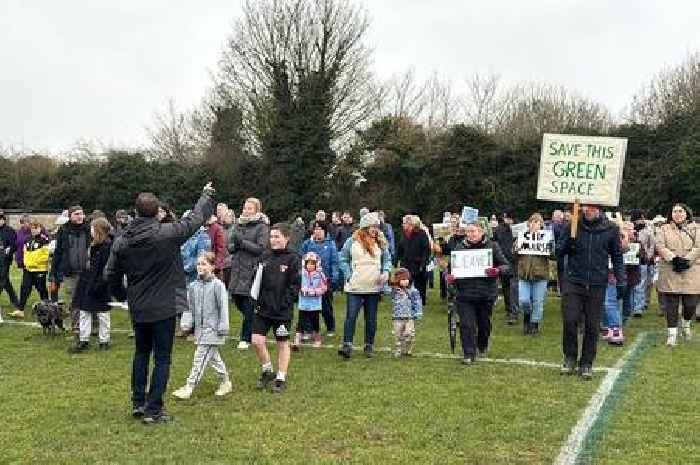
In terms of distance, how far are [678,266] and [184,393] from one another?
7.61 meters

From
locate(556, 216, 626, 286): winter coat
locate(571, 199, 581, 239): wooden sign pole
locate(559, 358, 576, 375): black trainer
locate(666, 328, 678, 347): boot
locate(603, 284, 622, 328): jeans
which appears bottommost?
locate(559, 358, 576, 375): black trainer

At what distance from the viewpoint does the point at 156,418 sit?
707cm

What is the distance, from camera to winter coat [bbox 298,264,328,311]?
436 inches

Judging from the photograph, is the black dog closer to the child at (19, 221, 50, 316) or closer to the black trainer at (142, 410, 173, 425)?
the child at (19, 221, 50, 316)

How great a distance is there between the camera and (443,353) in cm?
1087

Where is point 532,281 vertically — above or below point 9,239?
below

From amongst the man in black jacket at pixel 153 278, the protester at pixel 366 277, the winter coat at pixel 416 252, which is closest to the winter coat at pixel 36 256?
the winter coat at pixel 416 252

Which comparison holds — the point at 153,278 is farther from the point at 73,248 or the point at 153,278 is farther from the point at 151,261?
the point at 73,248

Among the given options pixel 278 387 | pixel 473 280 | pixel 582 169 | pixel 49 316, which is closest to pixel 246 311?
pixel 278 387

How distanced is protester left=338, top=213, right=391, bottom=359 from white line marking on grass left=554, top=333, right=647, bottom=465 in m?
3.08

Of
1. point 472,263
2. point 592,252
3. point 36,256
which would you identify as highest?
point 592,252

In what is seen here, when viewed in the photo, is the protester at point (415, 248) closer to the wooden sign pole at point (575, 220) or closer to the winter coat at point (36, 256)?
the wooden sign pole at point (575, 220)

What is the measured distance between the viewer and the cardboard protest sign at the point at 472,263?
1005 centimetres

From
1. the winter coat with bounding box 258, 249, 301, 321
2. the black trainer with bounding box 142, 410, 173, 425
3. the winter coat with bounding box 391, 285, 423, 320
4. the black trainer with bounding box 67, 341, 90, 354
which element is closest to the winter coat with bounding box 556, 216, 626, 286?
the winter coat with bounding box 391, 285, 423, 320
